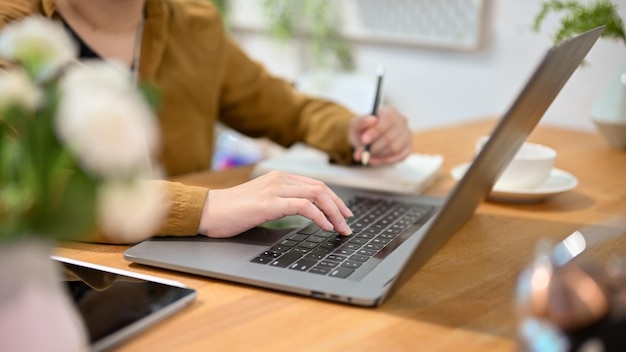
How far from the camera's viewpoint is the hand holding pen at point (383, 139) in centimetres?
143

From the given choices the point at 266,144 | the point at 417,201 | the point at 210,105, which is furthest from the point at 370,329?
the point at 266,144

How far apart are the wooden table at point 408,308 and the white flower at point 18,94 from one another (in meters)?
0.26

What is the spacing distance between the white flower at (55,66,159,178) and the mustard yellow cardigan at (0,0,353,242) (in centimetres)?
90

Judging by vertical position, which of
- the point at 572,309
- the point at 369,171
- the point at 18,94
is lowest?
the point at 369,171

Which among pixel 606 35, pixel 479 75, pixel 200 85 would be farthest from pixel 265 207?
pixel 479 75

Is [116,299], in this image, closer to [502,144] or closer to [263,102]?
[502,144]

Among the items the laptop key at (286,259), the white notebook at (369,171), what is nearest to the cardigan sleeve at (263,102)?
the white notebook at (369,171)

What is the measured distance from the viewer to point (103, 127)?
527 millimetres

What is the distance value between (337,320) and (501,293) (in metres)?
0.20

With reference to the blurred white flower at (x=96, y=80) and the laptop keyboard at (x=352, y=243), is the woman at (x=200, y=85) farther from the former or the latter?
the blurred white flower at (x=96, y=80)

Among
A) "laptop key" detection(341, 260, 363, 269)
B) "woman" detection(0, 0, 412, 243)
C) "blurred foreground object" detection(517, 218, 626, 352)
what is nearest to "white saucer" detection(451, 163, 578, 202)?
"woman" detection(0, 0, 412, 243)

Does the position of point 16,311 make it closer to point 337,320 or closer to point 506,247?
point 337,320

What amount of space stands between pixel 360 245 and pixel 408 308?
0.18m

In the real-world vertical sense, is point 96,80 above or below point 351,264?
above
